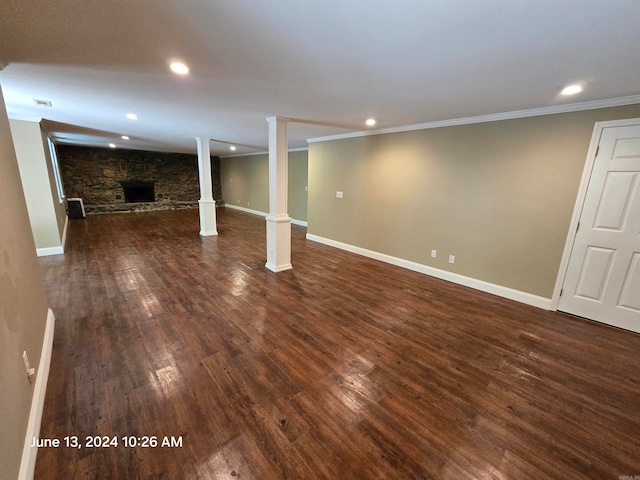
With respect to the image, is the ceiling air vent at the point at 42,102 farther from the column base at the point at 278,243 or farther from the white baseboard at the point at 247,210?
the white baseboard at the point at 247,210

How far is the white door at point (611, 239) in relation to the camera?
257 cm

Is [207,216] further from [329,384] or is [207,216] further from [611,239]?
[611,239]

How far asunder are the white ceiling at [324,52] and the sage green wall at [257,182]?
4.48 metres

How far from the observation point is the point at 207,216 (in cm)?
620

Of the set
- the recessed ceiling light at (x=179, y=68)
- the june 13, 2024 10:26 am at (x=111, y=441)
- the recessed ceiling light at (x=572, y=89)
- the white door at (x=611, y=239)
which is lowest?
the june 13, 2024 10:26 am at (x=111, y=441)

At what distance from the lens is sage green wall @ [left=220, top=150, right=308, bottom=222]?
7.61 m

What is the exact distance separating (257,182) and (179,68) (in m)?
7.18

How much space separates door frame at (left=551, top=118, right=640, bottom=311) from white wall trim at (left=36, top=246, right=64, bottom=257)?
755 cm

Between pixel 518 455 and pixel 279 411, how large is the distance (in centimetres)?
139

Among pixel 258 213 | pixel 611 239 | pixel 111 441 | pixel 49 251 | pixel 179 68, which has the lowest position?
pixel 111 441

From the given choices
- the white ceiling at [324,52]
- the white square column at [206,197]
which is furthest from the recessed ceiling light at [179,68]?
the white square column at [206,197]

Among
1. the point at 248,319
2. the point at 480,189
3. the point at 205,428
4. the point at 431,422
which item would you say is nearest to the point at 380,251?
the point at 480,189

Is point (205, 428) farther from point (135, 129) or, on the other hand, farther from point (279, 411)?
point (135, 129)

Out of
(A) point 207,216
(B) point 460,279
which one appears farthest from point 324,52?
(A) point 207,216
